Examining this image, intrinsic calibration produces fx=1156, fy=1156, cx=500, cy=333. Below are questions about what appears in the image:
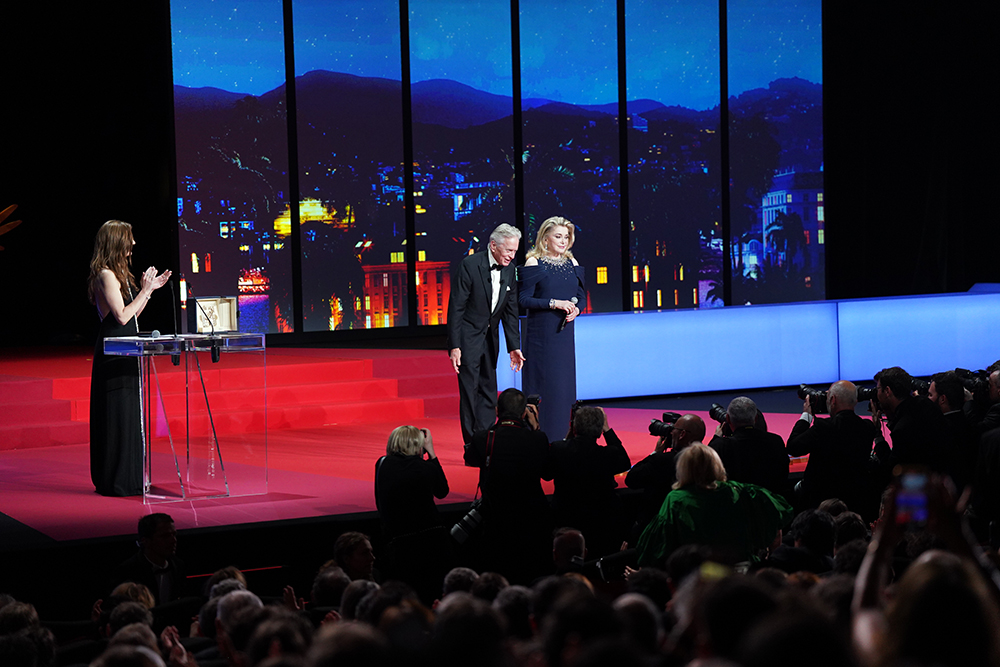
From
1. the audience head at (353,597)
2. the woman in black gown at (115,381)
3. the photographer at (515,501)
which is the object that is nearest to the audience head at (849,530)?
the photographer at (515,501)

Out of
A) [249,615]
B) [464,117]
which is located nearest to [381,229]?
[464,117]

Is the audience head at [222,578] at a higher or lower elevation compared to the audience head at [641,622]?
lower

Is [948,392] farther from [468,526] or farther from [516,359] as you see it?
[468,526]

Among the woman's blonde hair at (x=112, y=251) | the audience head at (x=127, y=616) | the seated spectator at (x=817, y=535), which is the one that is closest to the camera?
the audience head at (x=127, y=616)

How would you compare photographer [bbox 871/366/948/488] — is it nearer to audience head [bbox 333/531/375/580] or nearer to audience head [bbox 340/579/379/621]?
audience head [bbox 333/531/375/580]

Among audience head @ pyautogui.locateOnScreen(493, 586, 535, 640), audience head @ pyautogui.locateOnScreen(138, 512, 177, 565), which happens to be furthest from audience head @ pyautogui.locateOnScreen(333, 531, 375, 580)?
→ audience head @ pyautogui.locateOnScreen(493, 586, 535, 640)

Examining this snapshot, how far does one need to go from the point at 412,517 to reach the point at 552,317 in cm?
175

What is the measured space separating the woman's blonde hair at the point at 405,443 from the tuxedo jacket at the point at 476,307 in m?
1.34

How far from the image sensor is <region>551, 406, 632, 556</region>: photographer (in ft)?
15.9

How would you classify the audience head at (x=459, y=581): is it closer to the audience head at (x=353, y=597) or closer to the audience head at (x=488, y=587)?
the audience head at (x=488, y=587)

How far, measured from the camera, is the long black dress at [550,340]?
597 cm

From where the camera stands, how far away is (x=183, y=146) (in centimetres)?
1149

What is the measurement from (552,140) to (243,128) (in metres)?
3.45

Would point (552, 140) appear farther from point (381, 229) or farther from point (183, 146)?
point (183, 146)
